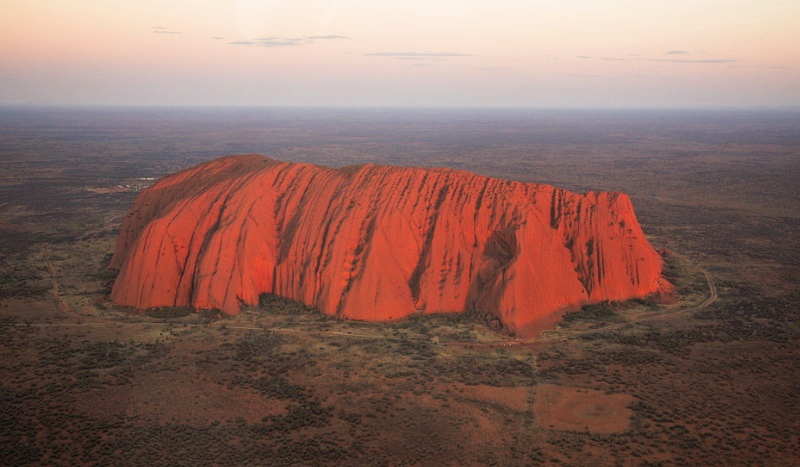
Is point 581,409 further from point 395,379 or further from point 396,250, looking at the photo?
point 396,250

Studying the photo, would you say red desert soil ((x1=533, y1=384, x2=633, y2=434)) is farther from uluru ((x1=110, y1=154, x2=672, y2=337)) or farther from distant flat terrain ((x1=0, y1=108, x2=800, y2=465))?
uluru ((x1=110, y1=154, x2=672, y2=337))

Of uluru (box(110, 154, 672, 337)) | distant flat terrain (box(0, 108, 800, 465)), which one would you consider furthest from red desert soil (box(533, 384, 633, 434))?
uluru (box(110, 154, 672, 337))

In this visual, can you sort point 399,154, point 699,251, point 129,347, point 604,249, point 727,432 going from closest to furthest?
point 727,432
point 129,347
point 604,249
point 699,251
point 399,154

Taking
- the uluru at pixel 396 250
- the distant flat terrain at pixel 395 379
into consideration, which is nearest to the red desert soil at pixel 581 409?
the distant flat terrain at pixel 395 379

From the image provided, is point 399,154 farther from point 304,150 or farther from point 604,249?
point 604,249

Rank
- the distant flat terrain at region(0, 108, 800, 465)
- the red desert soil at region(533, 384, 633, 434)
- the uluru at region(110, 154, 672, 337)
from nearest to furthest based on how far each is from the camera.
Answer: the distant flat terrain at region(0, 108, 800, 465) → the red desert soil at region(533, 384, 633, 434) → the uluru at region(110, 154, 672, 337)

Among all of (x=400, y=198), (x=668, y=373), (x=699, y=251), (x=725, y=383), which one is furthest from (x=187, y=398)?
(x=699, y=251)

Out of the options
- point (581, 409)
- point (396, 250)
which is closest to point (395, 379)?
point (581, 409)
